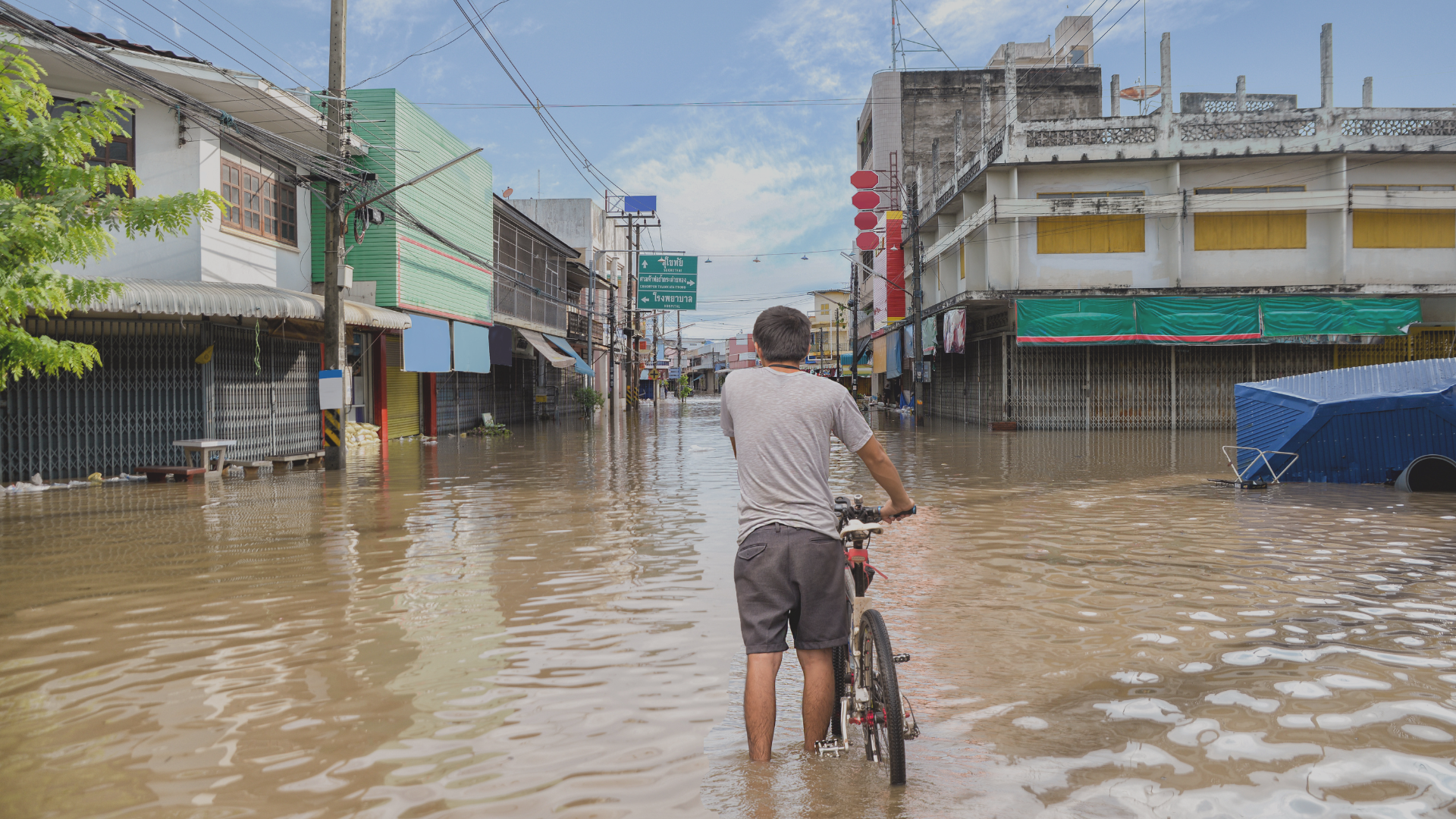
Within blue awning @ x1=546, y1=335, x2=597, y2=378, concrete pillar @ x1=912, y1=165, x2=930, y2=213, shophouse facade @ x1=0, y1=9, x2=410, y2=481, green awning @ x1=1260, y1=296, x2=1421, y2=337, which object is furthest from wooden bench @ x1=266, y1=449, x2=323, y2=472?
green awning @ x1=1260, y1=296, x2=1421, y2=337

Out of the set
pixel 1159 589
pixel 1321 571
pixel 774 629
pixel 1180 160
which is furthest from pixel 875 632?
pixel 1180 160

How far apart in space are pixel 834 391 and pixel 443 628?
134 inches

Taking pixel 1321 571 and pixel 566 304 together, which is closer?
pixel 1321 571

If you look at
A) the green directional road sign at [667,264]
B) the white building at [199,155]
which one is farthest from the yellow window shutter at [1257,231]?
the white building at [199,155]

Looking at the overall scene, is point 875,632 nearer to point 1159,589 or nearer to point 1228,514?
point 1159,589

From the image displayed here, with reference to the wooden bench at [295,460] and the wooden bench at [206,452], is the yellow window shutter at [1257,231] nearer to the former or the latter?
the wooden bench at [295,460]

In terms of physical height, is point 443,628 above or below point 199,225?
below

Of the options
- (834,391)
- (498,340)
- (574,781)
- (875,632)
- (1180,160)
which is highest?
(1180,160)

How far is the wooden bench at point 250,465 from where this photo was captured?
632 inches

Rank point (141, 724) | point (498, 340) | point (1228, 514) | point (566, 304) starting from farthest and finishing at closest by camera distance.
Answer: point (566, 304)
point (498, 340)
point (1228, 514)
point (141, 724)

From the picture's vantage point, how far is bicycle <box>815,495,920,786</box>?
349 cm

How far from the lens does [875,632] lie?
3.54 meters

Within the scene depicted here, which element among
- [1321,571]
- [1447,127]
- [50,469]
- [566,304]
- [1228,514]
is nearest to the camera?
[1321,571]

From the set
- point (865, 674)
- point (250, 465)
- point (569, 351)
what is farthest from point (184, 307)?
point (569, 351)
